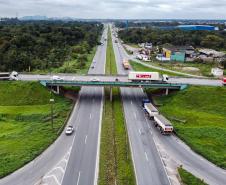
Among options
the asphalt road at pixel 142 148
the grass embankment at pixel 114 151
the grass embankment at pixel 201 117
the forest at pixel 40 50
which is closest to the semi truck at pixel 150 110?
the asphalt road at pixel 142 148

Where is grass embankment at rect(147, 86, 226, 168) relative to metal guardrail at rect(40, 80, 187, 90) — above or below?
below

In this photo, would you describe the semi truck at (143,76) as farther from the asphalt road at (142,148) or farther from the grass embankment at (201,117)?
the grass embankment at (201,117)

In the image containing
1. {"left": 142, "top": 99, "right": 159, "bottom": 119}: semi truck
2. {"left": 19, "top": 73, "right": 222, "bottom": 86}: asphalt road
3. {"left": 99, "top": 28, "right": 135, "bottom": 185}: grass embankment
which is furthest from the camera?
{"left": 19, "top": 73, "right": 222, "bottom": 86}: asphalt road

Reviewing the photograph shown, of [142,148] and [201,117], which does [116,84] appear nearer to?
[201,117]

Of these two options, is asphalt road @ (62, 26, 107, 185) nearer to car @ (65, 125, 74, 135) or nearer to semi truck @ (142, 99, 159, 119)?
car @ (65, 125, 74, 135)

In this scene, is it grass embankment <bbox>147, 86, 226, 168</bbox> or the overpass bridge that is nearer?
grass embankment <bbox>147, 86, 226, 168</bbox>

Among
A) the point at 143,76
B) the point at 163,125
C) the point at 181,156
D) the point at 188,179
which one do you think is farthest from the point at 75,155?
the point at 143,76

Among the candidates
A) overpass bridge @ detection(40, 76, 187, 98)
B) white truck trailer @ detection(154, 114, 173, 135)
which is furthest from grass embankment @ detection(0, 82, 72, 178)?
white truck trailer @ detection(154, 114, 173, 135)
